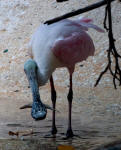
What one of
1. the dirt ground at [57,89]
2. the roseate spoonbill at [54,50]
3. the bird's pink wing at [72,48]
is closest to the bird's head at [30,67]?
the roseate spoonbill at [54,50]

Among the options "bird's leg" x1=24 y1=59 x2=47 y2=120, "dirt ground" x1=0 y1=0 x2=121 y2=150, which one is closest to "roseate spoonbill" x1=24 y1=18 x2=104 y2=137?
"bird's leg" x1=24 y1=59 x2=47 y2=120

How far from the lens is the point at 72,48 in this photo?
4637mm

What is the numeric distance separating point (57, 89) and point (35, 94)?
243 cm

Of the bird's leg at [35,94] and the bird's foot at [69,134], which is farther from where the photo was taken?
the bird's foot at [69,134]

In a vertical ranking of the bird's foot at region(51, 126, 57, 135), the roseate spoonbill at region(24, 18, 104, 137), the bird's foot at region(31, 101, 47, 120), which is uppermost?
the roseate spoonbill at region(24, 18, 104, 137)

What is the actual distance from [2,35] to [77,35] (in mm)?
3869

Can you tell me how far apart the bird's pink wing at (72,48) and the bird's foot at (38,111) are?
70 cm

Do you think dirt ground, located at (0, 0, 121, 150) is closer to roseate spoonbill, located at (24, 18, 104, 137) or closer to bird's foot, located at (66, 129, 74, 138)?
bird's foot, located at (66, 129, 74, 138)

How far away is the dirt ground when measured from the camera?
426cm

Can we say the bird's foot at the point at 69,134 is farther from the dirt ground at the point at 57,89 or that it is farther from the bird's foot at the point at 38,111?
the bird's foot at the point at 38,111

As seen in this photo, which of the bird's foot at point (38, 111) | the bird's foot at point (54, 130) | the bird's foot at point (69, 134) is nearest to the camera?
the bird's foot at point (38, 111)

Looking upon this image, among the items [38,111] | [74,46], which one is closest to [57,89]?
[74,46]

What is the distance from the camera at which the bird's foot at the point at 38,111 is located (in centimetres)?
380

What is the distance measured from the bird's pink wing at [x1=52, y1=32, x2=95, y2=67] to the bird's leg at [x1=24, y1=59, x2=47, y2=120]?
12.4 inches
